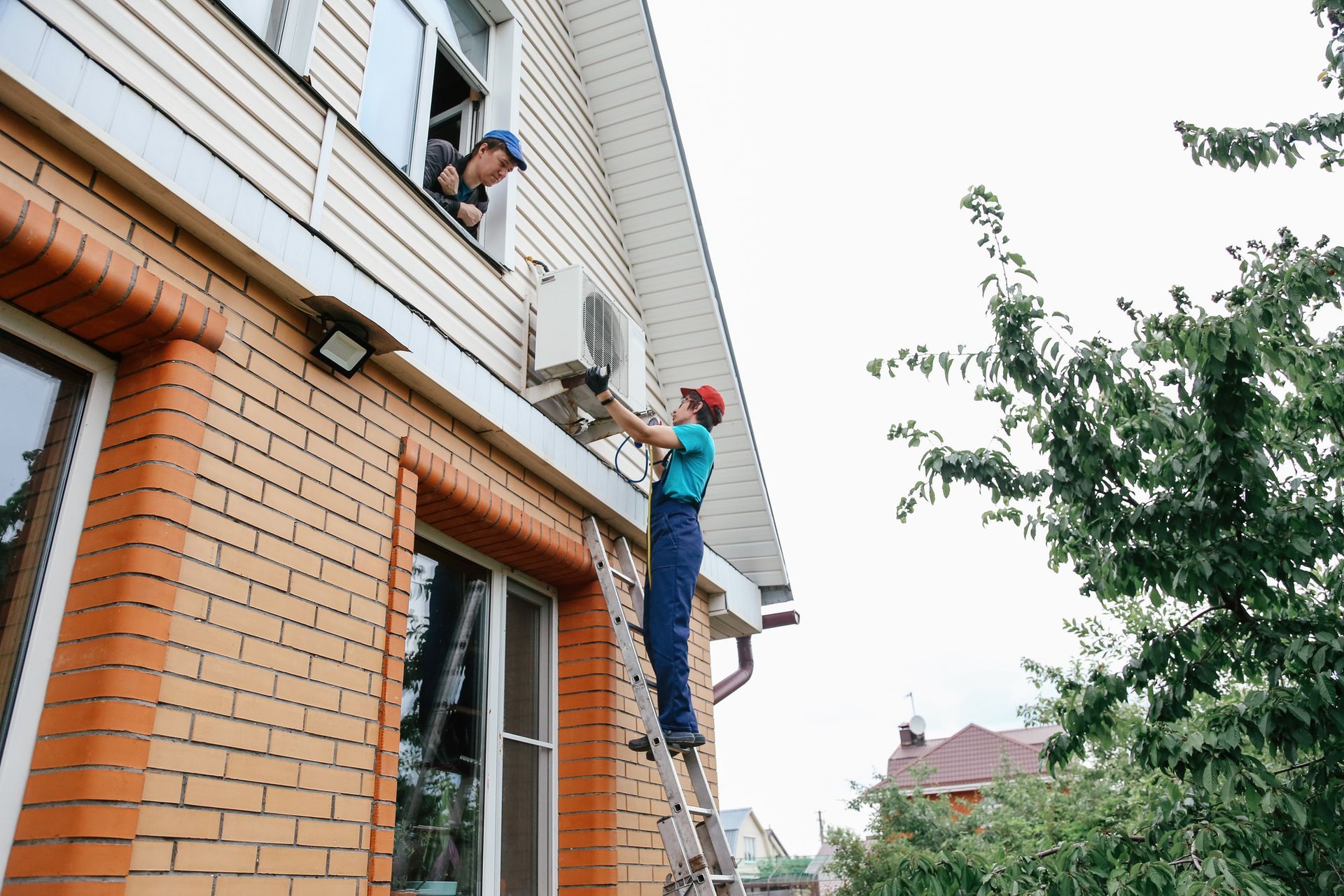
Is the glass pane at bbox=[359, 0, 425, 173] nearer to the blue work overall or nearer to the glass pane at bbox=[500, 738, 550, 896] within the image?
the blue work overall

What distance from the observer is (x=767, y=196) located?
13.5 m

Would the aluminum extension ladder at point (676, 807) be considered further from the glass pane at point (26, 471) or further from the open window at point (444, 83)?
the glass pane at point (26, 471)

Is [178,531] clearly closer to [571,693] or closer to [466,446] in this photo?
[466,446]

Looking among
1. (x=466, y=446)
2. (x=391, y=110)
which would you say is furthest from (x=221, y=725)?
(x=391, y=110)

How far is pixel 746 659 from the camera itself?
6184 millimetres

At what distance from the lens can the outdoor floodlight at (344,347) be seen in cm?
287

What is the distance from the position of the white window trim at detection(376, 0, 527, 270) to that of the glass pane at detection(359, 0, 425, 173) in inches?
1.3

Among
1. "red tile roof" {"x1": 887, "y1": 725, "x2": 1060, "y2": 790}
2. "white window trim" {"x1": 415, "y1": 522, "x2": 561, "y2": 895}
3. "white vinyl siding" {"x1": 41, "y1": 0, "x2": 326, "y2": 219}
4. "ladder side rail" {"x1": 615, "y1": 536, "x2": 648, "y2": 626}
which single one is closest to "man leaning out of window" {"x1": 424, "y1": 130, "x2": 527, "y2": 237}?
"white vinyl siding" {"x1": 41, "y1": 0, "x2": 326, "y2": 219}

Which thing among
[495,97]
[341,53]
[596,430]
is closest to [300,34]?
[341,53]

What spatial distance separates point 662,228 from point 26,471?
4.43 meters

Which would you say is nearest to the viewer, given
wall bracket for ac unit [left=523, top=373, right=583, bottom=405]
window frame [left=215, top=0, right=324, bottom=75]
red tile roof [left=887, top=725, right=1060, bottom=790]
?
window frame [left=215, top=0, right=324, bottom=75]

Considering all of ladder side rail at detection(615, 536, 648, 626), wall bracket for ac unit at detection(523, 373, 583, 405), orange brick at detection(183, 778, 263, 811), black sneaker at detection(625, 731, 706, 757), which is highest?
wall bracket for ac unit at detection(523, 373, 583, 405)

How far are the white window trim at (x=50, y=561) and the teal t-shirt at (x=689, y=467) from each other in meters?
2.40

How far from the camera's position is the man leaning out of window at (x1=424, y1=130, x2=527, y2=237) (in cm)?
417
